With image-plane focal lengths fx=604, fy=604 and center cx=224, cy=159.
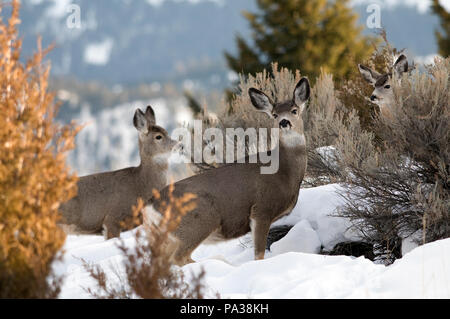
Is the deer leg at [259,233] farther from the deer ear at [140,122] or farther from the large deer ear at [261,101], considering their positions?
the deer ear at [140,122]

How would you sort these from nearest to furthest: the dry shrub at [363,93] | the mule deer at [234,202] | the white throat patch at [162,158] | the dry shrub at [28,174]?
the dry shrub at [28,174] → the mule deer at [234,202] → the white throat patch at [162,158] → the dry shrub at [363,93]

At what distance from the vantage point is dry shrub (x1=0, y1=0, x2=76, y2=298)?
3.89 meters

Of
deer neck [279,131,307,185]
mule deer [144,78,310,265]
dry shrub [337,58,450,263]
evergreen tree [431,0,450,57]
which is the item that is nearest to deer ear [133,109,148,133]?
mule deer [144,78,310,265]

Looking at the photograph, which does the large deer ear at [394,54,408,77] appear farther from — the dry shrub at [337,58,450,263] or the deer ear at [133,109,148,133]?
the deer ear at [133,109,148,133]

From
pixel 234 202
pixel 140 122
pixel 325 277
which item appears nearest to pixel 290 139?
pixel 234 202

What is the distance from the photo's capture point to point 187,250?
234 inches

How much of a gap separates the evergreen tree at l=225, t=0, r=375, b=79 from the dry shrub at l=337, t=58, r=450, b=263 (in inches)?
638

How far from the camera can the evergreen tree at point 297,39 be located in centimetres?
2294

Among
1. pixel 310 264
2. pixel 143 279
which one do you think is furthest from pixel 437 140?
pixel 143 279

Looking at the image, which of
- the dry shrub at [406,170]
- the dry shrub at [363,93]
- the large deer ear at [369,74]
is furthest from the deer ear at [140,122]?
the large deer ear at [369,74]

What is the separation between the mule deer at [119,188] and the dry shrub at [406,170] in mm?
2568

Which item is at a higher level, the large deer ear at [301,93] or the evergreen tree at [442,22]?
the evergreen tree at [442,22]

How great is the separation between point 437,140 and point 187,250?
2875mm
